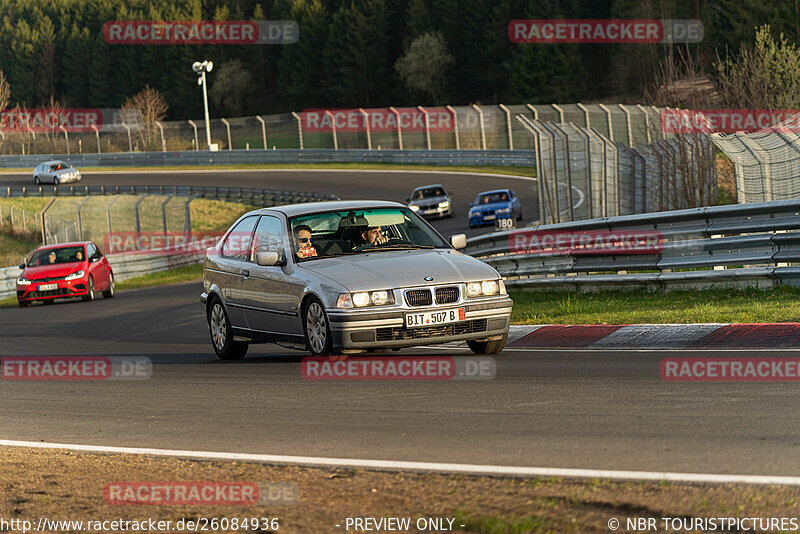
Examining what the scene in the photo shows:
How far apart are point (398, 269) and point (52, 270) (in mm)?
17762

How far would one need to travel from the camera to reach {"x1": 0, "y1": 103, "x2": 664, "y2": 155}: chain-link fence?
56.3 metres

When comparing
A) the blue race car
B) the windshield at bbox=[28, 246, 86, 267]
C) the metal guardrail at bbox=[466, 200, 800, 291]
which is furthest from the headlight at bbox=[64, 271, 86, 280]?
the blue race car

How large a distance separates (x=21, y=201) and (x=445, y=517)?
57.6 meters

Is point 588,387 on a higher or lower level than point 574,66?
lower

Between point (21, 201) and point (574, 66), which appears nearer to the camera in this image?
point (21, 201)

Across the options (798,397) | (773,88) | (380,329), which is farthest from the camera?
(773,88)

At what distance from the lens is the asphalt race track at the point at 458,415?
584cm

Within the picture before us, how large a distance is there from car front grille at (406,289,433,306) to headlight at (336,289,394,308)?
156 millimetres

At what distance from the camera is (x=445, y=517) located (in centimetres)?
472

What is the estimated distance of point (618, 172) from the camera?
21.0 meters

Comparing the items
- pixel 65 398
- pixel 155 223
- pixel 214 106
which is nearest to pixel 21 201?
pixel 155 223

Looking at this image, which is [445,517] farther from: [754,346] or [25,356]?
[25,356]

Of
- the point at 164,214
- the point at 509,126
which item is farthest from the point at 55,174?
the point at 164,214

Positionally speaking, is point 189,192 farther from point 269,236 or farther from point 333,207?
point 333,207
